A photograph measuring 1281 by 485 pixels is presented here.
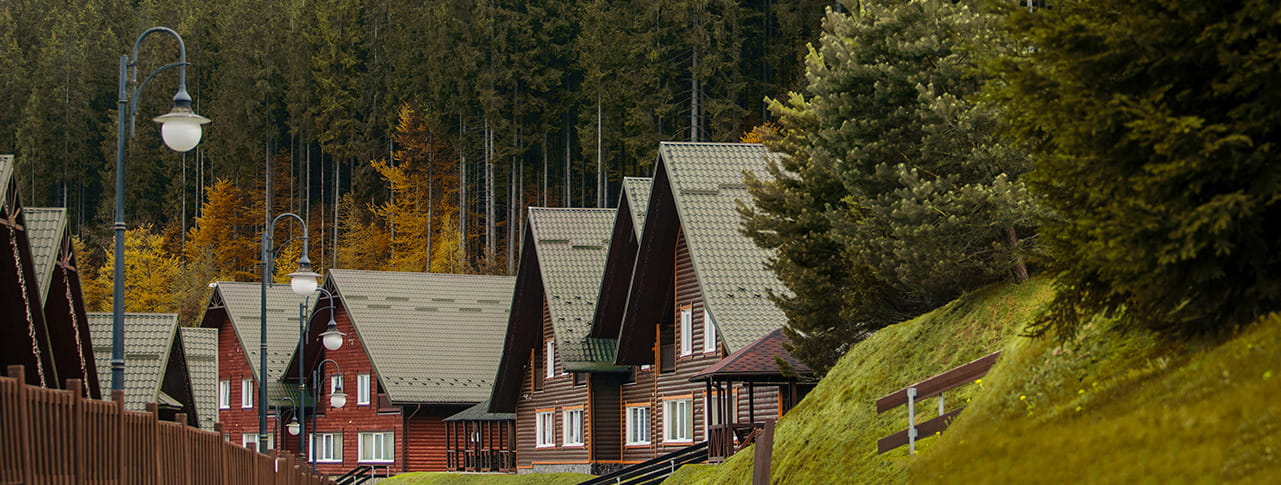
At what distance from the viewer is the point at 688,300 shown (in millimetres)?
40031

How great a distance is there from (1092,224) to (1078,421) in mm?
1423

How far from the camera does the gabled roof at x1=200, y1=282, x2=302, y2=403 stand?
6956 centimetres

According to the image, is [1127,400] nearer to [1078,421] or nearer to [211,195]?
[1078,421]

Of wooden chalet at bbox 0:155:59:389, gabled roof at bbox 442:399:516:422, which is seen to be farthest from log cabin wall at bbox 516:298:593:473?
wooden chalet at bbox 0:155:59:389

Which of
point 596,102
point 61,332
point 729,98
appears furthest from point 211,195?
point 61,332

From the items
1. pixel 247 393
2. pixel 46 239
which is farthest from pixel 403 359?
pixel 46 239

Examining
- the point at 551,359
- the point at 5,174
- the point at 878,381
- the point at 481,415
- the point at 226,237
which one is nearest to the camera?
the point at 5,174

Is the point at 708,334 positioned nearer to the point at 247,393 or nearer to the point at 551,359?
the point at 551,359

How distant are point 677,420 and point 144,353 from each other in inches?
555

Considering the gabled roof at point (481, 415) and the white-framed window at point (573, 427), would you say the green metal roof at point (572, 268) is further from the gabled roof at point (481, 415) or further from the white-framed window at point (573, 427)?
the gabled roof at point (481, 415)

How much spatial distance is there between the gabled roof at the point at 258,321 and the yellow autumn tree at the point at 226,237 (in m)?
35.8

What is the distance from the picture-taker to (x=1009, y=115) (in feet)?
40.4

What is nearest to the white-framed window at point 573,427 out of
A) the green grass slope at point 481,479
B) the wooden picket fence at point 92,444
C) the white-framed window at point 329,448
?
the green grass slope at point 481,479

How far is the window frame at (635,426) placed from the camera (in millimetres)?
44344
